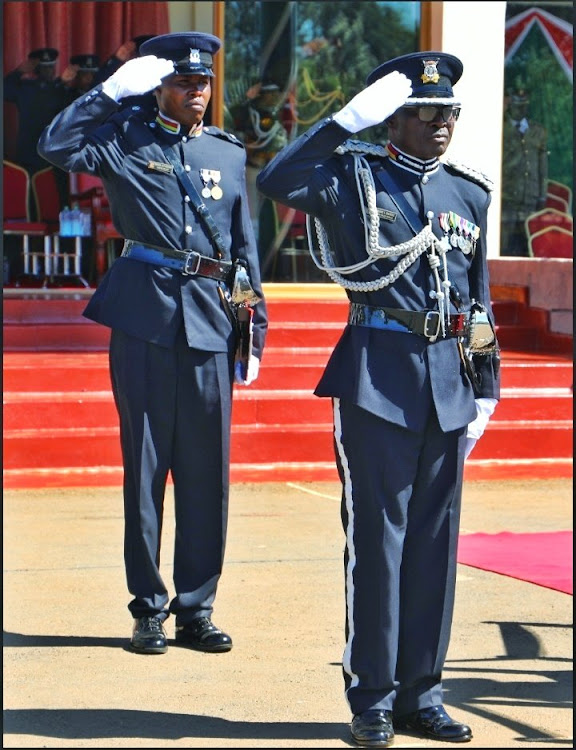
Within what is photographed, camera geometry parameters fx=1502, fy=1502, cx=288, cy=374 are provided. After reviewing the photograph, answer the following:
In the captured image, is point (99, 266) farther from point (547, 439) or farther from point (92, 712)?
point (92, 712)

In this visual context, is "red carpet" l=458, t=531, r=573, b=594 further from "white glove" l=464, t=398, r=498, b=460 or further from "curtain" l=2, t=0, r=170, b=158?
"curtain" l=2, t=0, r=170, b=158

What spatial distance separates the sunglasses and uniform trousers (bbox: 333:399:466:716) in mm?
859

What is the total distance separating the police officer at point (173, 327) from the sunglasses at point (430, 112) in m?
1.30

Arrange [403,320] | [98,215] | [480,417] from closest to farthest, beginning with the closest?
[403,320] → [480,417] → [98,215]

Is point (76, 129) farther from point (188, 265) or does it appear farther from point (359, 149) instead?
point (359, 149)

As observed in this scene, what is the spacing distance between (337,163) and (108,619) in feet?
7.31

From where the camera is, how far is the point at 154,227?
5531 millimetres

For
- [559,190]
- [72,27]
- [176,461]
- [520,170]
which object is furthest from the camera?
[559,190]

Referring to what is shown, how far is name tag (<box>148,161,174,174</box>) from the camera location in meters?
5.54

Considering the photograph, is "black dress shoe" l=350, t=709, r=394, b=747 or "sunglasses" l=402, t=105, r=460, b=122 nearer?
"black dress shoe" l=350, t=709, r=394, b=747

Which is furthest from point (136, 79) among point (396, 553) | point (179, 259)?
point (396, 553)

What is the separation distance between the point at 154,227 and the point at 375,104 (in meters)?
1.52

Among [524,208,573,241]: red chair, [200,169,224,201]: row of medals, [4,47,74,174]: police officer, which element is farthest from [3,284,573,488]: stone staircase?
[200,169,224,201]: row of medals

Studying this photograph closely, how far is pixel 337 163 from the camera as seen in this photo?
4.46 m
